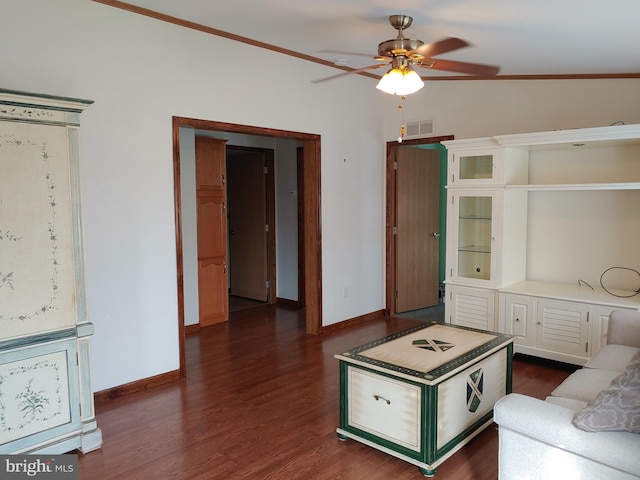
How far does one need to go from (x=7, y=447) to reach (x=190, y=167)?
3.39 metres

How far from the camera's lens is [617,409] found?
1810mm

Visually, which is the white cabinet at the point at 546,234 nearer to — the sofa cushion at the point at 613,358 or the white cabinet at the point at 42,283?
the sofa cushion at the point at 613,358

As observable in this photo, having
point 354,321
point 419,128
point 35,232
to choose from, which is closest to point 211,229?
point 354,321

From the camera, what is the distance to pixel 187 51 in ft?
12.5

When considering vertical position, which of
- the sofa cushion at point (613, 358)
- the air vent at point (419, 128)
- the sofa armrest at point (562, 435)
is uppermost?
the air vent at point (419, 128)

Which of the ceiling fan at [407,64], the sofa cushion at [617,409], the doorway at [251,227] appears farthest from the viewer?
the doorway at [251,227]

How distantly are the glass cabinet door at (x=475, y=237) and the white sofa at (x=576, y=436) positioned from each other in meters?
2.32

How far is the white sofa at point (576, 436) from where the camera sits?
5.87ft

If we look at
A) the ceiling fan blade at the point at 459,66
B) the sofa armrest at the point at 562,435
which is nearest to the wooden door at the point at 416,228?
the ceiling fan blade at the point at 459,66

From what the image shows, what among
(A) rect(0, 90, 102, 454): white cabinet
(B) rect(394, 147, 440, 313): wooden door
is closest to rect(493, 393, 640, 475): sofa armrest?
(A) rect(0, 90, 102, 454): white cabinet

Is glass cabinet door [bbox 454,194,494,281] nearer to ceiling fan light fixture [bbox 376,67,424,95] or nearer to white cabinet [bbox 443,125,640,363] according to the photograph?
white cabinet [bbox 443,125,640,363]

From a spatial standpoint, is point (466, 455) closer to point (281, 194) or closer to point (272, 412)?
point (272, 412)

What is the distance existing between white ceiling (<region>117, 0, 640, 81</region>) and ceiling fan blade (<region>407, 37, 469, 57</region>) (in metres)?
0.35

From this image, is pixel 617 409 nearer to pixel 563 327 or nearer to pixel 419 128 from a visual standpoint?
pixel 563 327
